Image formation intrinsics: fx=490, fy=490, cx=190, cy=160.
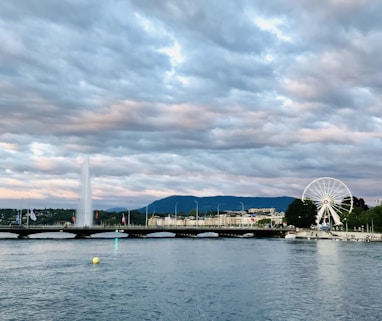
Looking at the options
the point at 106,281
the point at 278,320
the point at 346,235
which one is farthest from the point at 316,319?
the point at 346,235

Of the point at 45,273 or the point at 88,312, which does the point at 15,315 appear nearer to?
the point at 88,312

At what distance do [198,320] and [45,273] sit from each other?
38951 millimetres

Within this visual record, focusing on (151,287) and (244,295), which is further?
(151,287)

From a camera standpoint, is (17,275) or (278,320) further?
(17,275)

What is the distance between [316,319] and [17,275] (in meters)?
46.0

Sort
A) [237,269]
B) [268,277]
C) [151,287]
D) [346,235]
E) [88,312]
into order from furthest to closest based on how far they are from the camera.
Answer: [346,235]
[237,269]
[268,277]
[151,287]
[88,312]

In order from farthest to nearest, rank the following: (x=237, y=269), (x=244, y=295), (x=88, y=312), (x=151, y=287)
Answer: (x=237, y=269) → (x=151, y=287) → (x=244, y=295) → (x=88, y=312)

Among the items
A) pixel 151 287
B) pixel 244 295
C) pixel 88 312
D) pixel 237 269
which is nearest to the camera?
pixel 88 312

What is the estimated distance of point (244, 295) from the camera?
54094 millimetres

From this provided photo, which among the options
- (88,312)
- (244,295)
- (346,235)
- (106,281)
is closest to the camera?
(88,312)

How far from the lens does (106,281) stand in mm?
65688

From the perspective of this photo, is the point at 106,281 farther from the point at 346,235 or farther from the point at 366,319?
the point at 346,235

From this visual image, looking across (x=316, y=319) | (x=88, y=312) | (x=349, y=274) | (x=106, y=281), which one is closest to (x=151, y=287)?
(x=106, y=281)

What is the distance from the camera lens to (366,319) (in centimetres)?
4222
